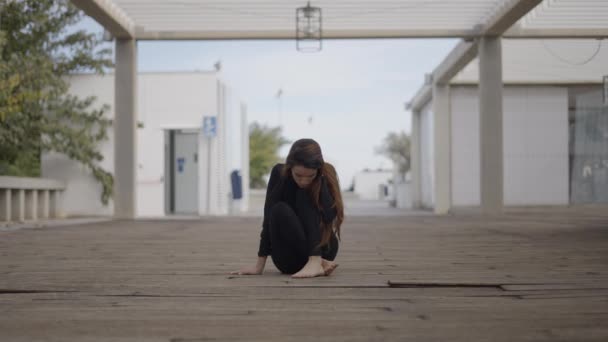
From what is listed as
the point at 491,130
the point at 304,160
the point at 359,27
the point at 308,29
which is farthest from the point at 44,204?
the point at 304,160

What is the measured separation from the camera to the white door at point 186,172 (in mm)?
14984

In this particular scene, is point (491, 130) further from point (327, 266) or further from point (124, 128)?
point (327, 266)

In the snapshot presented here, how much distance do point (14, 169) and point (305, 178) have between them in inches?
484

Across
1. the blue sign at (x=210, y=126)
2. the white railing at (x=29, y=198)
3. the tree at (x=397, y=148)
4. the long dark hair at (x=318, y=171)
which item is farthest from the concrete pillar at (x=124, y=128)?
the tree at (x=397, y=148)

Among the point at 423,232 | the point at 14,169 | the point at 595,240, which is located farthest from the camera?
the point at 14,169

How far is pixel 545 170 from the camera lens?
1172 cm

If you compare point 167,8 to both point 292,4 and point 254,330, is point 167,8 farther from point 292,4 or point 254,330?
point 254,330

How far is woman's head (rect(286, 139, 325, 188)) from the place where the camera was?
2.67 m

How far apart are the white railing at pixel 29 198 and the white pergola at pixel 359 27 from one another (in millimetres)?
1318

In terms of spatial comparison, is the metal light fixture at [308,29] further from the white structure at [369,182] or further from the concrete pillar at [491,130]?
the white structure at [369,182]

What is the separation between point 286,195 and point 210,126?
1161cm

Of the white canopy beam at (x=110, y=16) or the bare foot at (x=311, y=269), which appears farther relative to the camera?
the white canopy beam at (x=110, y=16)

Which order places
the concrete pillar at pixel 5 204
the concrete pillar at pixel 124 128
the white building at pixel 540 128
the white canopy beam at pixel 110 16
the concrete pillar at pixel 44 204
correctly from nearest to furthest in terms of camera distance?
the white canopy beam at pixel 110 16 < the concrete pillar at pixel 5 204 < the concrete pillar at pixel 124 128 < the white building at pixel 540 128 < the concrete pillar at pixel 44 204

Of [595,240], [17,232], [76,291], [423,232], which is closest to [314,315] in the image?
[76,291]
